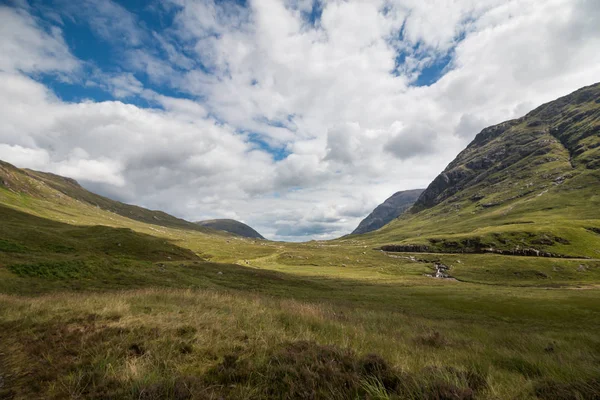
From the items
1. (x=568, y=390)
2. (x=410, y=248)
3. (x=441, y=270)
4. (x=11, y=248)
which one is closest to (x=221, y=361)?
(x=568, y=390)

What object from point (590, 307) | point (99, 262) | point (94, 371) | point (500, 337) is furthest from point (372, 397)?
point (590, 307)

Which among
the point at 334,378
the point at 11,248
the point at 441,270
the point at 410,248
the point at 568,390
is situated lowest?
the point at 11,248

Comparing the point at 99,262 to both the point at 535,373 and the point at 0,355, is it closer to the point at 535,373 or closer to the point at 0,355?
the point at 0,355

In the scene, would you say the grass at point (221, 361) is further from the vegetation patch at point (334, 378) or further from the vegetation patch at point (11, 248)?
the vegetation patch at point (11, 248)

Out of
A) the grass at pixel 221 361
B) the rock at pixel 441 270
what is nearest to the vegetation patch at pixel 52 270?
the grass at pixel 221 361

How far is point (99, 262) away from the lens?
3052 centimetres

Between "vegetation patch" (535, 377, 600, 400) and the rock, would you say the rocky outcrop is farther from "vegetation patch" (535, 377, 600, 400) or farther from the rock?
"vegetation patch" (535, 377, 600, 400)

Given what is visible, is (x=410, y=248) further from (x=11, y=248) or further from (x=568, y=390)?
(x=568, y=390)

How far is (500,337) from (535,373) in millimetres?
10047

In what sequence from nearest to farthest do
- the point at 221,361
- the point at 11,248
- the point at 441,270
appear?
the point at 221,361, the point at 11,248, the point at 441,270

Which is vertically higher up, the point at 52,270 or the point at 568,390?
the point at 568,390

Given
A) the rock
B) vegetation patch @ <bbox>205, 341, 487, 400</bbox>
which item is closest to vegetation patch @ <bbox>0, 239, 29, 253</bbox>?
vegetation patch @ <bbox>205, 341, 487, 400</bbox>

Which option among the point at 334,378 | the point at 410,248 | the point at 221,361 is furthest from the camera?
the point at 410,248

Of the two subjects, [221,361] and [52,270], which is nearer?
[221,361]
